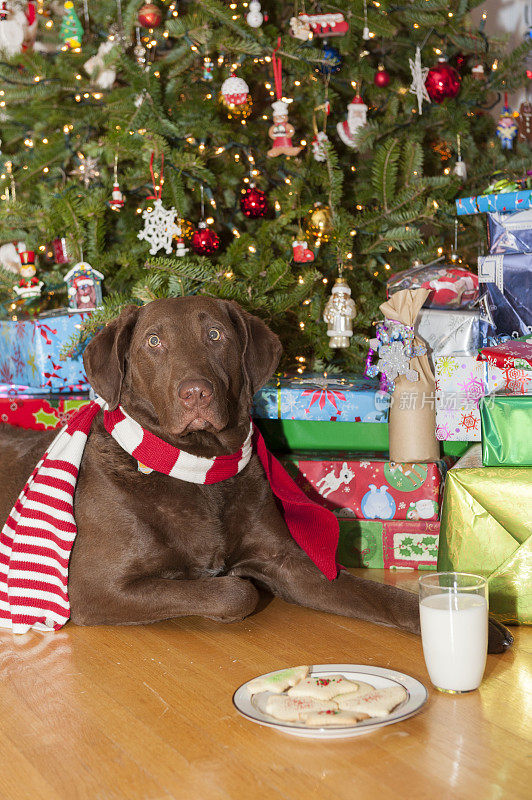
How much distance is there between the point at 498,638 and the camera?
82.8 inches

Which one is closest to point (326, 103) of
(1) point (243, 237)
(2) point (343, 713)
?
(1) point (243, 237)

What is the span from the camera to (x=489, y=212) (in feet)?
10.2

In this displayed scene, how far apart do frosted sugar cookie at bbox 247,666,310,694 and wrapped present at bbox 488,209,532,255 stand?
1793 millimetres

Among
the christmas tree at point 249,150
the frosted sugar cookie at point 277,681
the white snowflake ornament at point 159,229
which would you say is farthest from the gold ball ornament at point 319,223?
the frosted sugar cookie at point 277,681

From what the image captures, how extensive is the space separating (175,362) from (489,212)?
4.68ft

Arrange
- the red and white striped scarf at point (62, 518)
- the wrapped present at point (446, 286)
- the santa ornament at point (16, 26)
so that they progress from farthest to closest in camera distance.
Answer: the santa ornament at point (16, 26), the wrapped present at point (446, 286), the red and white striped scarf at point (62, 518)

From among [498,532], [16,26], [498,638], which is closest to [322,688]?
[498,638]

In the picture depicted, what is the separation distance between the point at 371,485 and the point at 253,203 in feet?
4.69

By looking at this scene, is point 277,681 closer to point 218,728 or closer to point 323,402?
point 218,728

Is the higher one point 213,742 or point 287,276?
point 287,276

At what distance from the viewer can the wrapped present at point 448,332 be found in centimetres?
300

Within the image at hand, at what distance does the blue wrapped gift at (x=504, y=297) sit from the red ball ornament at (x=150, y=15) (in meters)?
1.71

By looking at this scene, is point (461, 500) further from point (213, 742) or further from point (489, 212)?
point (489, 212)

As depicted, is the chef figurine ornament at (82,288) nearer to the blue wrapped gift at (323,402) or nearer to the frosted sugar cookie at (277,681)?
the blue wrapped gift at (323,402)
